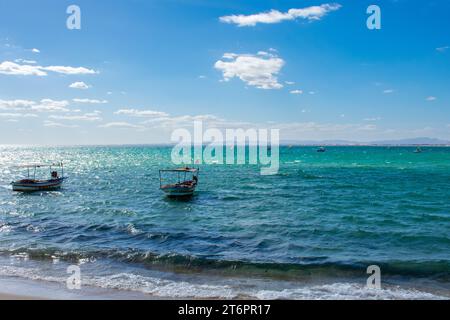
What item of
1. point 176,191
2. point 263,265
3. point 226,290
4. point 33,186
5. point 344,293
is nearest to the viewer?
point 344,293

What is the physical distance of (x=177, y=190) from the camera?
40.8 meters

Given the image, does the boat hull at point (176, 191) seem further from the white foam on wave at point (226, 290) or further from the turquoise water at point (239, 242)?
the white foam on wave at point (226, 290)

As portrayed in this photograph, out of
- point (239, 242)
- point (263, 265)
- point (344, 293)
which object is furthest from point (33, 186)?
point (344, 293)

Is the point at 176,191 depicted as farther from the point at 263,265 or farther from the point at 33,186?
the point at 263,265

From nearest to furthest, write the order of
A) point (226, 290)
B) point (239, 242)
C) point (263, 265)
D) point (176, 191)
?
point (226, 290) < point (263, 265) < point (239, 242) < point (176, 191)

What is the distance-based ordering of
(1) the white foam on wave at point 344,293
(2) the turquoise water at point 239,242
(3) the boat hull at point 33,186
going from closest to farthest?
1. (1) the white foam on wave at point 344,293
2. (2) the turquoise water at point 239,242
3. (3) the boat hull at point 33,186

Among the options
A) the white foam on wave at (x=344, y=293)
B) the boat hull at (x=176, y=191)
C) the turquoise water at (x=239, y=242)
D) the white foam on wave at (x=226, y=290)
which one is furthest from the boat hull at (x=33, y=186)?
the white foam on wave at (x=344, y=293)

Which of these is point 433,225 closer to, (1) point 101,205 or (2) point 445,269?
(2) point 445,269

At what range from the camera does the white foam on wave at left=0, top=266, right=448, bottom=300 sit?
1375 centimetres

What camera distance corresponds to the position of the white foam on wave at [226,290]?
45.1ft

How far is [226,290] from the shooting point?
14477 mm

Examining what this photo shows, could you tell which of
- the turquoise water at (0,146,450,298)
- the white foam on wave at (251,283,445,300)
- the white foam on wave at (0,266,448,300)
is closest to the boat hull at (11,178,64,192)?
the turquoise water at (0,146,450,298)
